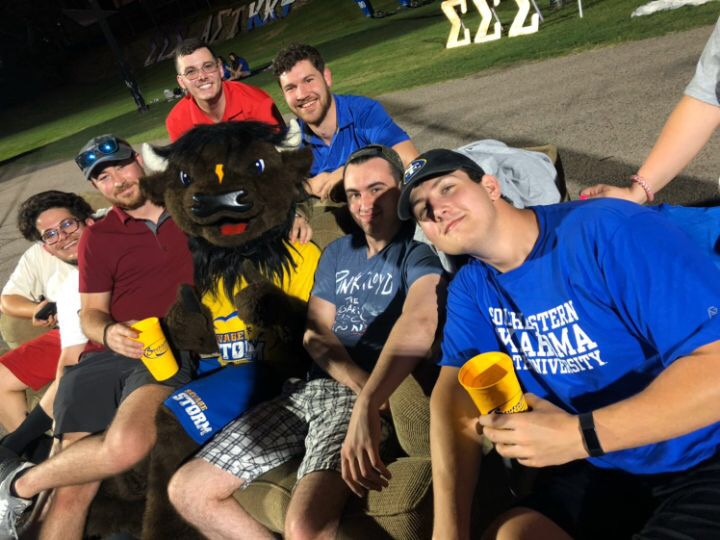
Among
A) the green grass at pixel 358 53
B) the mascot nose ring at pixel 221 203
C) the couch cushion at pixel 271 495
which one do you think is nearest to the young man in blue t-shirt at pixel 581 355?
the couch cushion at pixel 271 495

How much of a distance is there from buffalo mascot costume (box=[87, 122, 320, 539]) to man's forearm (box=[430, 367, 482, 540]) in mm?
994

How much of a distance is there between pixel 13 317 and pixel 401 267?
326cm

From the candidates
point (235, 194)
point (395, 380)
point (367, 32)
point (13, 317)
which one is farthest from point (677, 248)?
point (367, 32)

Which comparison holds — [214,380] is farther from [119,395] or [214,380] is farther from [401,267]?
[401,267]

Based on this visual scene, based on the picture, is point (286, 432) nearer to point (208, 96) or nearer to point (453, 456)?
point (453, 456)

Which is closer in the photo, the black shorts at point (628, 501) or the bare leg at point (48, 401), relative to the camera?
the black shorts at point (628, 501)

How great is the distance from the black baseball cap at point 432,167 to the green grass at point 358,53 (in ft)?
25.3

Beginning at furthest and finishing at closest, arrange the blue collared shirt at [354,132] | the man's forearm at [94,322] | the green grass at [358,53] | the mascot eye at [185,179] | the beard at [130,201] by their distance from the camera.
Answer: the green grass at [358,53], the blue collared shirt at [354,132], the beard at [130,201], the man's forearm at [94,322], the mascot eye at [185,179]

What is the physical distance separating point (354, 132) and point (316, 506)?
2515 mm

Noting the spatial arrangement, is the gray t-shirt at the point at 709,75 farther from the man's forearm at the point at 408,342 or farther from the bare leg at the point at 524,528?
the bare leg at the point at 524,528

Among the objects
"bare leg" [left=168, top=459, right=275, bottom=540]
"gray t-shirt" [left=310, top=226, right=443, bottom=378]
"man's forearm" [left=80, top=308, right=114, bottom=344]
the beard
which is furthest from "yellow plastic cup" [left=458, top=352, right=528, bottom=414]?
the beard

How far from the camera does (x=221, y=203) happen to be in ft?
8.21

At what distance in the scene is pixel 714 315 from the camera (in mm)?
1405

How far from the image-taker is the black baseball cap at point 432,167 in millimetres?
1824
